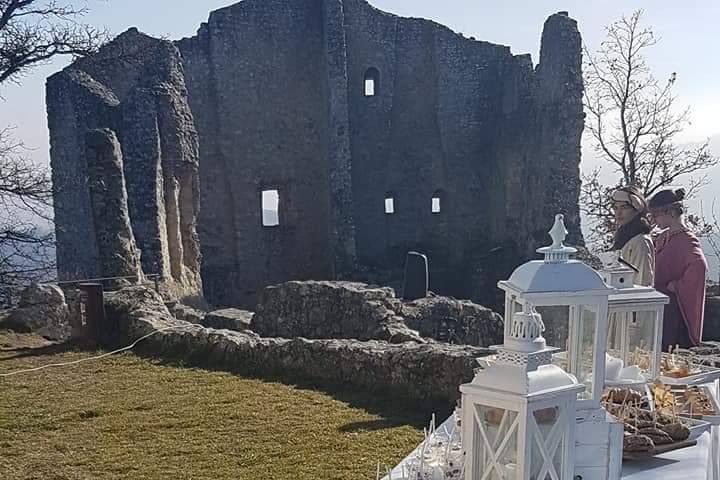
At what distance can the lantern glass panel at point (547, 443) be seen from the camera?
2.02 meters

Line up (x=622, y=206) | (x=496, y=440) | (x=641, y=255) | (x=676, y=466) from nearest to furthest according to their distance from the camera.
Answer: (x=496, y=440) → (x=676, y=466) → (x=641, y=255) → (x=622, y=206)

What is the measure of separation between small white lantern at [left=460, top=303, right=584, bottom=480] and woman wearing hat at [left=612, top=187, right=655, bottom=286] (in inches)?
68.1

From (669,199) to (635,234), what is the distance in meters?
0.54

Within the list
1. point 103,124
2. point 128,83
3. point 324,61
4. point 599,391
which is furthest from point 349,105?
point 599,391

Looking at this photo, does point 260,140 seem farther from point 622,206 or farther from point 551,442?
point 551,442

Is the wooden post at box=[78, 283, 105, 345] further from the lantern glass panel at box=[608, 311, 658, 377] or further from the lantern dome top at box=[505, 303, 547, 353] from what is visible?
the lantern dome top at box=[505, 303, 547, 353]

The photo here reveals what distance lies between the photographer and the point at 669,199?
4.17 meters

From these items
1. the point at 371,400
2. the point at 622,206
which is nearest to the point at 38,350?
the point at 371,400

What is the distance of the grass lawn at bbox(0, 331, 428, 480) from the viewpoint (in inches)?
191

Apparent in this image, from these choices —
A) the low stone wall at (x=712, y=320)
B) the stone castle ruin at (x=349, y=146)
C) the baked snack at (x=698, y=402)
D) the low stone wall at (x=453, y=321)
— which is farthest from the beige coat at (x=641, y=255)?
the stone castle ruin at (x=349, y=146)

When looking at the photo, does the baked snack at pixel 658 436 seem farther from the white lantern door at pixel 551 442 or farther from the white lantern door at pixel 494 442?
the white lantern door at pixel 494 442

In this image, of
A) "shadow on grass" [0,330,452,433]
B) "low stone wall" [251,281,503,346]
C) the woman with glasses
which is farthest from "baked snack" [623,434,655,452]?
"low stone wall" [251,281,503,346]

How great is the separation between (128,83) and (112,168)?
14.0 feet

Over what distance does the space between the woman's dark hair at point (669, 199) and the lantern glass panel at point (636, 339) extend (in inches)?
53.6
